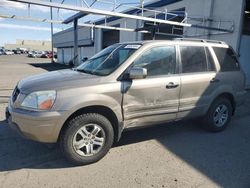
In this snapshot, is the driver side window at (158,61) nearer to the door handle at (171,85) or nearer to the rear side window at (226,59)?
the door handle at (171,85)

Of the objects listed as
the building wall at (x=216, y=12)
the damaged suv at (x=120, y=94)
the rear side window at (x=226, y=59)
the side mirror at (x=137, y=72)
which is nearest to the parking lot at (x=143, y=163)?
the damaged suv at (x=120, y=94)

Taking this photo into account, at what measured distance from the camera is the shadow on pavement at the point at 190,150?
3836mm

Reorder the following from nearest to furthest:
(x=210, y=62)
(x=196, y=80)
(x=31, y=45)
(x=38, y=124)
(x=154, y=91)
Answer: (x=38, y=124), (x=154, y=91), (x=196, y=80), (x=210, y=62), (x=31, y=45)

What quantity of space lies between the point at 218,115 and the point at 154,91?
2.05 m

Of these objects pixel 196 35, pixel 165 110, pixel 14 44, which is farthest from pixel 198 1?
pixel 14 44

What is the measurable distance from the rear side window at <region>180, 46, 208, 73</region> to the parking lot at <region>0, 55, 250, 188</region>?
1.39 meters

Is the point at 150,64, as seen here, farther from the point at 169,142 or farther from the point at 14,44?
the point at 14,44

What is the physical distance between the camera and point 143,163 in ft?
13.2

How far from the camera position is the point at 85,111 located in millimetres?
3883

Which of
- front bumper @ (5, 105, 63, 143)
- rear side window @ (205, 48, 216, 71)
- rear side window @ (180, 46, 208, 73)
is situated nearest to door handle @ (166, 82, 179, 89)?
rear side window @ (180, 46, 208, 73)

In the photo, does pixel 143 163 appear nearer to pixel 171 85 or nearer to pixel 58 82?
pixel 171 85

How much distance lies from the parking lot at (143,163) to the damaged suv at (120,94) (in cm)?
33

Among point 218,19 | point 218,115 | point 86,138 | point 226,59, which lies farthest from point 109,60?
point 218,19

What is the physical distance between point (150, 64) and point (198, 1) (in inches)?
407
